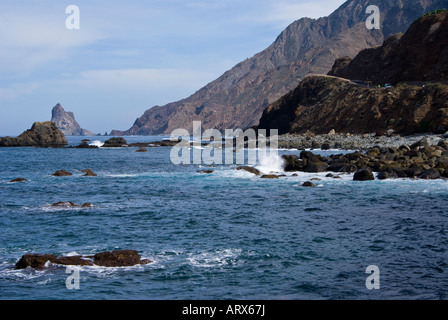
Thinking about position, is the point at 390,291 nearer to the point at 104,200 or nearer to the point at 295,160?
the point at 104,200

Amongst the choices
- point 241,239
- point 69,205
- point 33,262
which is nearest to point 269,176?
point 69,205

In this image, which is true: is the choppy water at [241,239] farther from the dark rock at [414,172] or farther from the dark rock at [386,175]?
the dark rock at [414,172]

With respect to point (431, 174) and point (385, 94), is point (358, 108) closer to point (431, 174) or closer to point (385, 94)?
point (385, 94)

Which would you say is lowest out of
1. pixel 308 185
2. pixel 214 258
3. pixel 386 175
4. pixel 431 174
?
pixel 214 258

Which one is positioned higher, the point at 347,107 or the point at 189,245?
the point at 347,107

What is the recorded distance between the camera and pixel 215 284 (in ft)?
41.9

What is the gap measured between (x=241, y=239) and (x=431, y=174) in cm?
2134

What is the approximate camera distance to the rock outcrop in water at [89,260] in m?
14.4

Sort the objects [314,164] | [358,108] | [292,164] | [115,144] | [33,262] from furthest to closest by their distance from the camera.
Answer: [115,144] < [358,108] < [292,164] < [314,164] < [33,262]

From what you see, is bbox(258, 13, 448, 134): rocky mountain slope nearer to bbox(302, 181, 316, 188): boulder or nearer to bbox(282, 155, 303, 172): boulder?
bbox(282, 155, 303, 172): boulder

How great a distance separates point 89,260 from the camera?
14.9m
